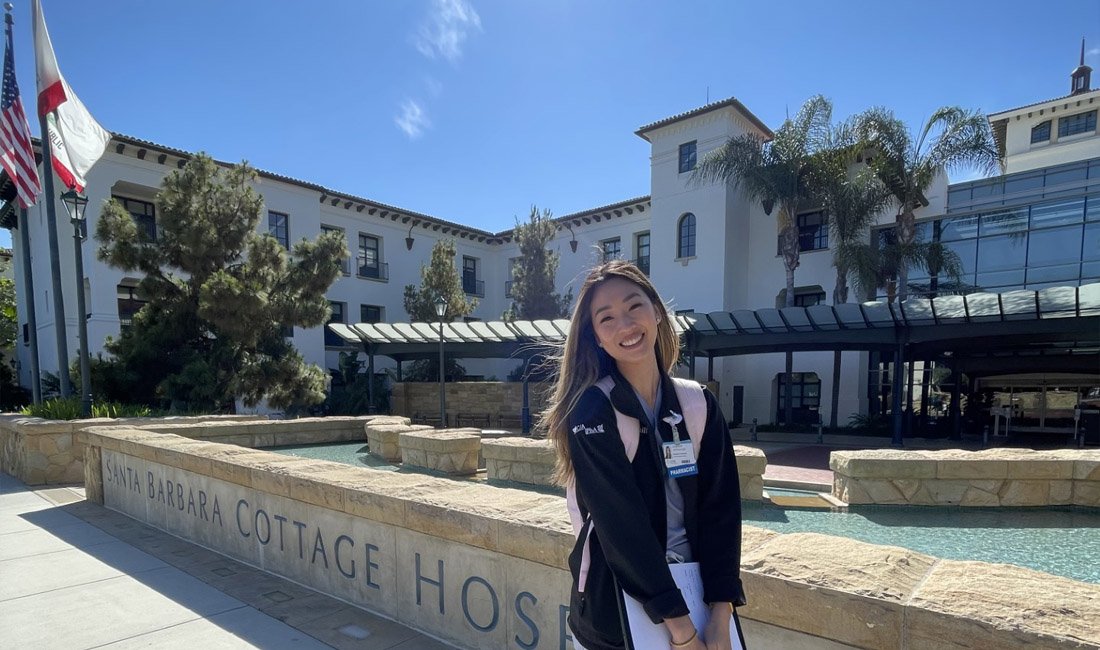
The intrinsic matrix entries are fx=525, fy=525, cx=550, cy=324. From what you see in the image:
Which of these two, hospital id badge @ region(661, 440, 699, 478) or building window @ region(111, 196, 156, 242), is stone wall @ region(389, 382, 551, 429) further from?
hospital id badge @ region(661, 440, 699, 478)

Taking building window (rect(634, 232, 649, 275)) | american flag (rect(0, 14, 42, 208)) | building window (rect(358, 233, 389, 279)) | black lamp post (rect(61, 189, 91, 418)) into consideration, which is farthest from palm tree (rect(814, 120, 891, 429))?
american flag (rect(0, 14, 42, 208))

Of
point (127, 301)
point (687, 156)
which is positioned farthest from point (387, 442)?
point (687, 156)

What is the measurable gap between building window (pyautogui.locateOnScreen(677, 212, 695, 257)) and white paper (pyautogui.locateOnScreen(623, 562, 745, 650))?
21.6 m

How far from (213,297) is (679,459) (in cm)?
1324

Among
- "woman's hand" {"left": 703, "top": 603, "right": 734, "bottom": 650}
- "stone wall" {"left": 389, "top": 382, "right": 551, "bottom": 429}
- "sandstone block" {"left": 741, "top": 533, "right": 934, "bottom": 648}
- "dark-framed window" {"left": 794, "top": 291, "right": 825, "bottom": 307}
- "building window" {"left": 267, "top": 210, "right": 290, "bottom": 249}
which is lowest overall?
"stone wall" {"left": 389, "top": 382, "right": 551, "bottom": 429}

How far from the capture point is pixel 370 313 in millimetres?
27000

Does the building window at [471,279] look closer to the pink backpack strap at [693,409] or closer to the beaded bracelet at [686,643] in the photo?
the pink backpack strap at [693,409]

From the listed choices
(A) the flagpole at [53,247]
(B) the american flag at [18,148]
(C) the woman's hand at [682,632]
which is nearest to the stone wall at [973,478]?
(C) the woman's hand at [682,632]

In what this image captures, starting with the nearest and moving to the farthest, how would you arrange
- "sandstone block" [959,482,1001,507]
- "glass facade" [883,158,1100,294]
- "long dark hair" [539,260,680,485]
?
"long dark hair" [539,260,680,485] < "sandstone block" [959,482,1001,507] < "glass facade" [883,158,1100,294]

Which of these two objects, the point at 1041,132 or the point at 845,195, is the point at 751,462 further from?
the point at 1041,132

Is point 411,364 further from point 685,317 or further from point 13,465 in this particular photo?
point 13,465

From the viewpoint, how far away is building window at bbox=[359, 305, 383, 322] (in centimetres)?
2647

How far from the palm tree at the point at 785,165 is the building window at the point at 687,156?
88.8 inches

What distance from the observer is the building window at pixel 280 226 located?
22422mm
